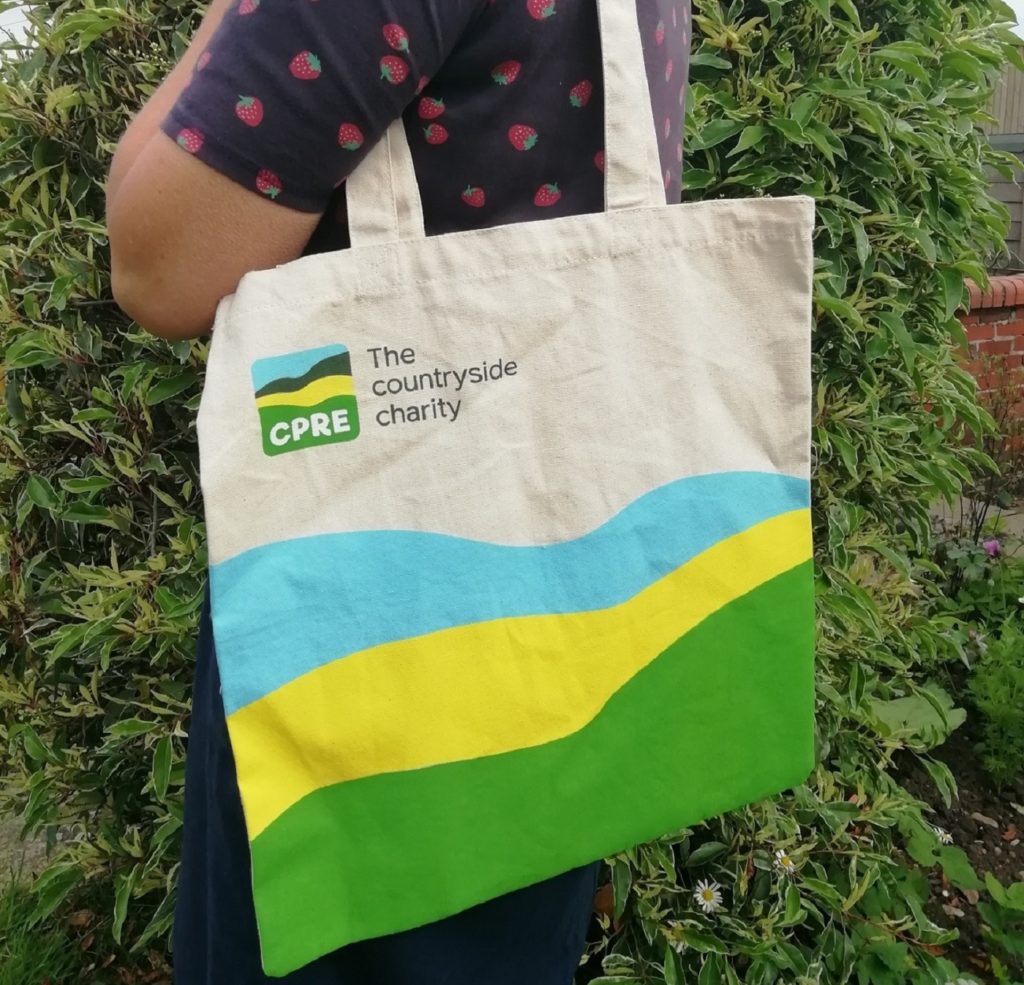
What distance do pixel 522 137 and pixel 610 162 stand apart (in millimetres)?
89

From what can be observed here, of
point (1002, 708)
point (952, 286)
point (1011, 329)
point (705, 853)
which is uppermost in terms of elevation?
point (952, 286)

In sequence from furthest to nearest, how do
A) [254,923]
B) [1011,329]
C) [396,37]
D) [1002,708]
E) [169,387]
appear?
[1011,329] → [1002,708] → [169,387] → [254,923] → [396,37]

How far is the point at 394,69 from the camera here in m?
0.74

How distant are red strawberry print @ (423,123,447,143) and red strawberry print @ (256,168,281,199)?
14 cm

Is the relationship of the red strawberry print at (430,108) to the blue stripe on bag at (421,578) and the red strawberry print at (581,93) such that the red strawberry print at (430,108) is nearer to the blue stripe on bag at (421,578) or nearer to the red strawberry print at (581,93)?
the red strawberry print at (581,93)

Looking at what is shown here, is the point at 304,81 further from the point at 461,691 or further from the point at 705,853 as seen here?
the point at 705,853

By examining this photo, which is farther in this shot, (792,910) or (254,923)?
(792,910)

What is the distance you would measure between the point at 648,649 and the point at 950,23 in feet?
5.90

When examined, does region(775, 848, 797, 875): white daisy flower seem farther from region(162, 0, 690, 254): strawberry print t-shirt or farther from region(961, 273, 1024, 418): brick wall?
region(961, 273, 1024, 418): brick wall

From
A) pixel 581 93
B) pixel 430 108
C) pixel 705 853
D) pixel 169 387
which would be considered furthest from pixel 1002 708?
pixel 430 108

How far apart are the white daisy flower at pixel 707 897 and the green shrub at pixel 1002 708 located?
1406 mm

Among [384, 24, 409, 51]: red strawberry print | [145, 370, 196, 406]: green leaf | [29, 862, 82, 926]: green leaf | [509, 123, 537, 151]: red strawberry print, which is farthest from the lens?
[29, 862, 82, 926]: green leaf

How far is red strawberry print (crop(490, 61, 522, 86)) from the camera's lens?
809 millimetres

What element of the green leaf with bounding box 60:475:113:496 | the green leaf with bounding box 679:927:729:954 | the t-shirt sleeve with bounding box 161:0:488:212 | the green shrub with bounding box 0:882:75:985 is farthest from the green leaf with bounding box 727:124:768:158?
the green shrub with bounding box 0:882:75:985
